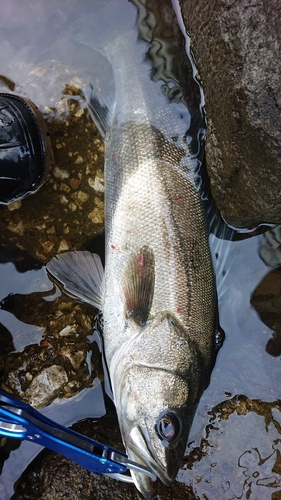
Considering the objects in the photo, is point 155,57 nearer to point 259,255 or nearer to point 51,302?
point 259,255

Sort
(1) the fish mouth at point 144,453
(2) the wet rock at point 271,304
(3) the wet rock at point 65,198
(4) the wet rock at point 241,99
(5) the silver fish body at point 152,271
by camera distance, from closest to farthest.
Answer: (4) the wet rock at point 241,99, (1) the fish mouth at point 144,453, (5) the silver fish body at point 152,271, (2) the wet rock at point 271,304, (3) the wet rock at point 65,198

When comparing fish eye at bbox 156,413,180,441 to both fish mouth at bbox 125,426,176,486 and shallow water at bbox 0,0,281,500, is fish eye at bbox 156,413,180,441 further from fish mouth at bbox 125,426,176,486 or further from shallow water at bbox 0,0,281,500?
shallow water at bbox 0,0,281,500

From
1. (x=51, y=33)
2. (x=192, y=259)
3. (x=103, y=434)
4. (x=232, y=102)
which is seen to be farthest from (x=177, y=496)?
(x=51, y=33)

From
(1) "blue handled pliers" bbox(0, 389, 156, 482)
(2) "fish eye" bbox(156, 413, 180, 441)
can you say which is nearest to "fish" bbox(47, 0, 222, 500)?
(2) "fish eye" bbox(156, 413, 180, 441)

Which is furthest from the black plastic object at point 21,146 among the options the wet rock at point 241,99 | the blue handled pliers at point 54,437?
the blue handled pliers at point 54,437

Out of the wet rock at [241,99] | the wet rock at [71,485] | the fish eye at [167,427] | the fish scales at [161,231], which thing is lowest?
the wet rock at [71,485]

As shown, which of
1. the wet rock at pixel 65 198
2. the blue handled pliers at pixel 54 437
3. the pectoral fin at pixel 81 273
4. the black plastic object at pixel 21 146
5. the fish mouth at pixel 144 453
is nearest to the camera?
the blue handled pliers at pixel 54 437

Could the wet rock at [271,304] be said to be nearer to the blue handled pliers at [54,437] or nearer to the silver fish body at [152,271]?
the silver fish body at [152,271]
